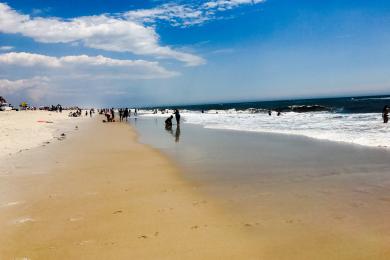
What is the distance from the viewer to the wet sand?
5.26m

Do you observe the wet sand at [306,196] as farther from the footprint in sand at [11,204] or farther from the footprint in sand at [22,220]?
the footprint in sand at [11,204]

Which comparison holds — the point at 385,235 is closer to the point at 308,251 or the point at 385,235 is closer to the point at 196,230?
the point at 308,251

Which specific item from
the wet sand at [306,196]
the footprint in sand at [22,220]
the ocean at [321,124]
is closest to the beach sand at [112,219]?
the footprint in sand at [22,220]

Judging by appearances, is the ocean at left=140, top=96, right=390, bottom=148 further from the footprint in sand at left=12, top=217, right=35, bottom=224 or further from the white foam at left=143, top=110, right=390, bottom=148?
the footprint in sand at left=12, top=217, right=35, bottom=224

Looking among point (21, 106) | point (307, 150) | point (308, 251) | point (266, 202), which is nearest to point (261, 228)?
point (308, 251)

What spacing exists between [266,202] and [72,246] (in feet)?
12.9

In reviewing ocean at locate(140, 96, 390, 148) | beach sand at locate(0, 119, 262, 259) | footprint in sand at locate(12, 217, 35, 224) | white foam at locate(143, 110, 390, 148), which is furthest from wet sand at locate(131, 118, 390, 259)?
ocean at locate(140, 96, 390, 148)

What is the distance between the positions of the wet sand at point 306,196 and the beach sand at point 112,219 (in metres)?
0.48

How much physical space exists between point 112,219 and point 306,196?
13.7 feet

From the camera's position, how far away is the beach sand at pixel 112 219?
521cm

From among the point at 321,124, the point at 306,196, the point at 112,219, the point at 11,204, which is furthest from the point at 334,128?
the point at 11,204

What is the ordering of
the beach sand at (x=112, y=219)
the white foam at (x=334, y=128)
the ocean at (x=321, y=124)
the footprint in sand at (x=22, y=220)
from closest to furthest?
the beach sand at (x=112, y=219)
the footprint in sand at (x=22, y=220)
the white foam at (x=334, y=128)
the ocean at (x=321, y=124)

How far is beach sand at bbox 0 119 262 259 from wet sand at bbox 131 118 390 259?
18.7 inches

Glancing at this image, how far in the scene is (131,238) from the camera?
566cm
